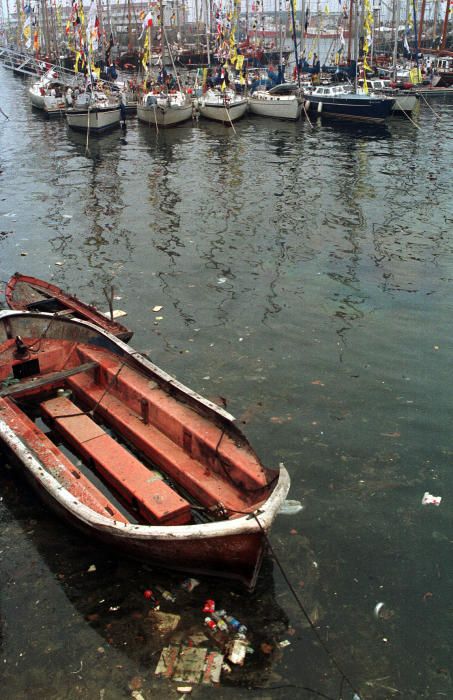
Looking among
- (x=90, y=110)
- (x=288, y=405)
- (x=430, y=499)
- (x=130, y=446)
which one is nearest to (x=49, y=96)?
(x=90, y=110)

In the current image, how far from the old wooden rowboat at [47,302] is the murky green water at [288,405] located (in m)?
0.83

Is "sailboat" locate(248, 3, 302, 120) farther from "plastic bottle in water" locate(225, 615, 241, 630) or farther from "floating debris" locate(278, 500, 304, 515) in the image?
"plastic bottle in water" locate(225, 615, 241, 630)

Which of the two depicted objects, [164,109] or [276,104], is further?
[276,104]

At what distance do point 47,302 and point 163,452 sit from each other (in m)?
5.18

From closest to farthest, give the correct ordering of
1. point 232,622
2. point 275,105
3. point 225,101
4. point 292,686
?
1. point 292,686
2. point 232,622
3. point 225,101
4. point 275,105

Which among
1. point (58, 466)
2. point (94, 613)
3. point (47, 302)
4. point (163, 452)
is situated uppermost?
point (47, 302)

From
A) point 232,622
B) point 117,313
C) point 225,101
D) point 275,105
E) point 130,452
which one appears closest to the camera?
point 232,622

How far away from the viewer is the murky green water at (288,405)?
4828 mm

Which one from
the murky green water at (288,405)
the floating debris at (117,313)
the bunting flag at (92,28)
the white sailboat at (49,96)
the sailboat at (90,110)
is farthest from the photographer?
the white sailboat at (49,96)

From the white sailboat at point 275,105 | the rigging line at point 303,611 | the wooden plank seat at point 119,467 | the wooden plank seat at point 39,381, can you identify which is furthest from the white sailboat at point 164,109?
the rigging line at point 303,611

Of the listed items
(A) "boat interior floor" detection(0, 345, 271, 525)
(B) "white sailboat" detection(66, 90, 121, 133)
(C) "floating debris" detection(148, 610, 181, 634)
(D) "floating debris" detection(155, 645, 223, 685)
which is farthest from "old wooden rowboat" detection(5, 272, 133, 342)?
(B) "white sailboat" detection(66, 90, 121, 133)

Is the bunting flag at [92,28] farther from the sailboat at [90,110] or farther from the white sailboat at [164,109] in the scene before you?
the white sailboat at [164,109]

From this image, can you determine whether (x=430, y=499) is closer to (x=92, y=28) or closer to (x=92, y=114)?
(x=92, y=28)

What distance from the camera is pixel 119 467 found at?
6469mm
